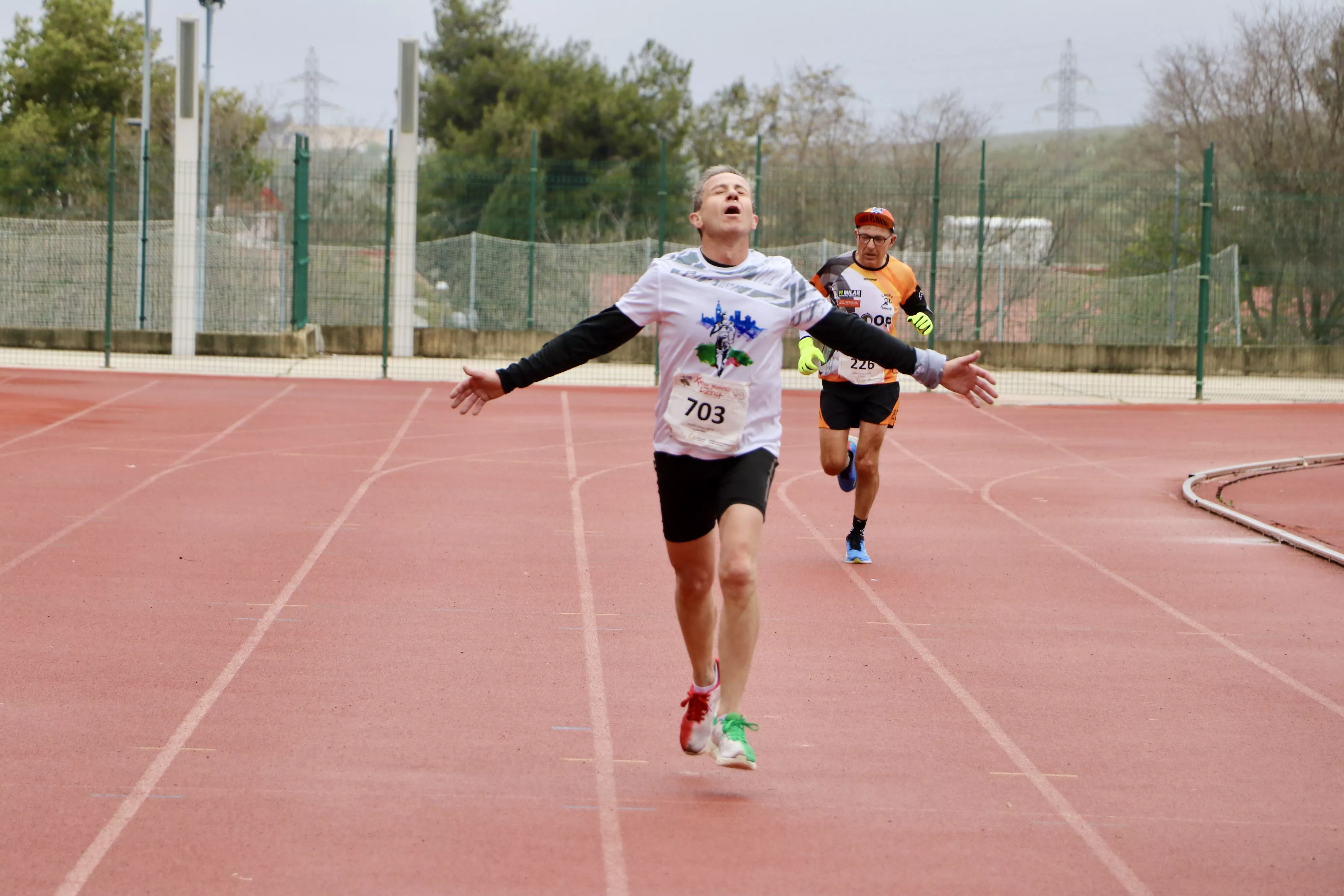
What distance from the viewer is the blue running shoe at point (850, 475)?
31.0 ft

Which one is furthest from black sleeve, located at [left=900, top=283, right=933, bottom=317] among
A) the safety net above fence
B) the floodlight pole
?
the floodlight pole

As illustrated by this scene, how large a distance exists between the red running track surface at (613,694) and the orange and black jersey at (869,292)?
1.36m

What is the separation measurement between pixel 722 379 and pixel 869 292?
4.15m

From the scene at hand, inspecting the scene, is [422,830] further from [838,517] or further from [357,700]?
[838,517]

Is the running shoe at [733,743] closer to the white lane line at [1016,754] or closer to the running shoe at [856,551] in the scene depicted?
the white lane line at [1016,754]

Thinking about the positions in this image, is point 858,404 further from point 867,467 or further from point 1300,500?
point 1300,500

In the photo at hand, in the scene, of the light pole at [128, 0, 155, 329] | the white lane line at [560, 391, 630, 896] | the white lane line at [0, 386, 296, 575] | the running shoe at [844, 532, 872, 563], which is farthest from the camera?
the light pole at [128, 0, 155, 329]

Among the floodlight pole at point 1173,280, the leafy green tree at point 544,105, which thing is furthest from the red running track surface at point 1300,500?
the leafy green tree at point 544,105

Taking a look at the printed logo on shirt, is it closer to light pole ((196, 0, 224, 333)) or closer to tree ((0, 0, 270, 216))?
light pole ((196, 0, 224, 333))

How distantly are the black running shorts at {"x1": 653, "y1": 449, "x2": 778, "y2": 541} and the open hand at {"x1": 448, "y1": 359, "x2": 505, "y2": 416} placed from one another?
1.83 feet

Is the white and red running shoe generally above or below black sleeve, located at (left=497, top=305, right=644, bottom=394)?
below

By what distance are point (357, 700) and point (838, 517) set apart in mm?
5521

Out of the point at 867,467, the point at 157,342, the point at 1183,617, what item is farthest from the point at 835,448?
the point at 157,342

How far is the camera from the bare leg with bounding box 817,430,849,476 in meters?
9.23
